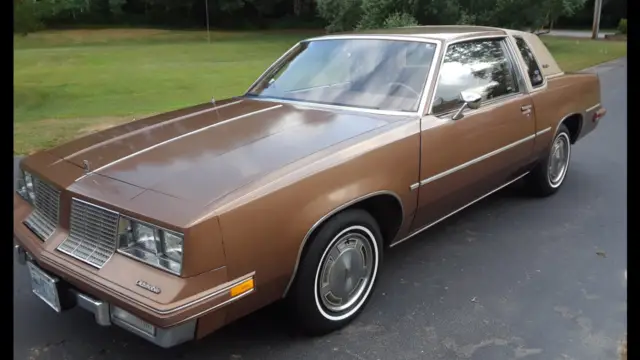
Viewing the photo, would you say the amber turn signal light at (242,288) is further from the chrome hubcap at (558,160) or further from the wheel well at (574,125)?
the wheel well at (574,125)

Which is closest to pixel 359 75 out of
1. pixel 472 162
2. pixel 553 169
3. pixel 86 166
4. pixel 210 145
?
pixel 472 162

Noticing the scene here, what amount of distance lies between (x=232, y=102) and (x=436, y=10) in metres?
17.5

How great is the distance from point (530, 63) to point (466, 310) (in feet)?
8.12

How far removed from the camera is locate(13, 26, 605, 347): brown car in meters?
2.54

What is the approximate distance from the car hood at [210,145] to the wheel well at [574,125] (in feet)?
9.12

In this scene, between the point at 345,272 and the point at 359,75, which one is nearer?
the point at 345,272

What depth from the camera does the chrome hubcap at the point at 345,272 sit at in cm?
309

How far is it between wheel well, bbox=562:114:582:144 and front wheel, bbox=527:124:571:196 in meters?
0.11

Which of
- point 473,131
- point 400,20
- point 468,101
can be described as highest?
point 400,20

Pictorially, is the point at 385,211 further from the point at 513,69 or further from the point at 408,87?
the point at 513,69

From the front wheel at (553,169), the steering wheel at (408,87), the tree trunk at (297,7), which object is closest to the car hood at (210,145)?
the steering wheel at (408,87)

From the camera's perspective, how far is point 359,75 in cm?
402
